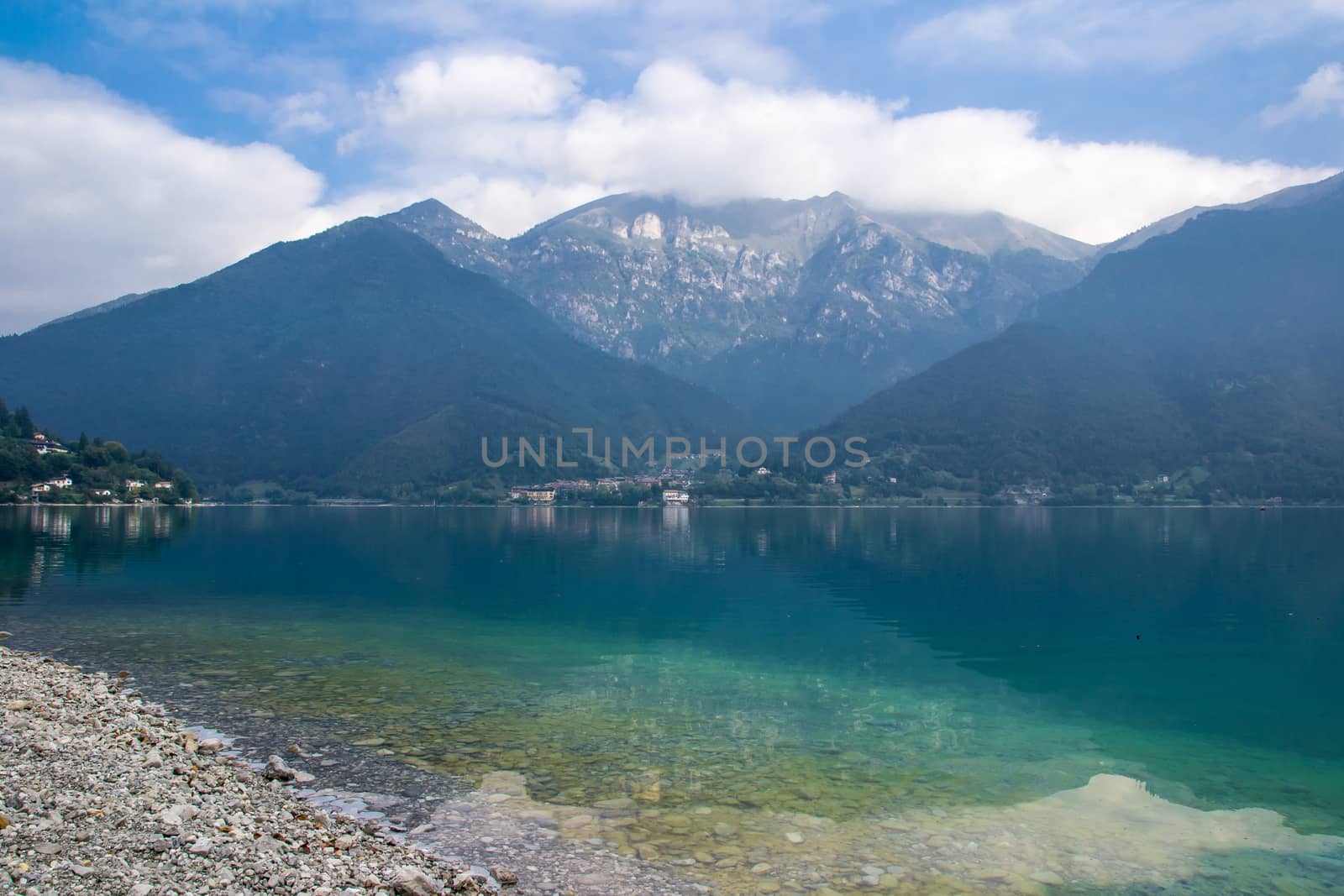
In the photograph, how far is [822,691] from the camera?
23938 mm

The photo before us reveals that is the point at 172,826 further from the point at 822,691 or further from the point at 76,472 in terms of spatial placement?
the point at 76,472

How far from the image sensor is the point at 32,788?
1148 centimetres

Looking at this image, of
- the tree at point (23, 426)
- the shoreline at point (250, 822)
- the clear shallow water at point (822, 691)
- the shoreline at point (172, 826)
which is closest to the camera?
the shoreline at point (172, 826)

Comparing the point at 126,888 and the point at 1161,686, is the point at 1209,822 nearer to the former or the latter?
the point at 1161,686

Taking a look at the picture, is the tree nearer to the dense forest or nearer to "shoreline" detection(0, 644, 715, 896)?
the dense forest

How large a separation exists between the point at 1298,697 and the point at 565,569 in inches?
1712

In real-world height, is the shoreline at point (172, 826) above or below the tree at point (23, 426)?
below

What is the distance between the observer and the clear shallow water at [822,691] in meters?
13.7

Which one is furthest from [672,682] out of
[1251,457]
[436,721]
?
[1251,457]

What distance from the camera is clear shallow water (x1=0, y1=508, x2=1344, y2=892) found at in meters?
13.7

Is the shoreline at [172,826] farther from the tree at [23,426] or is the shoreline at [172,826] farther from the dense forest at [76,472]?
the tree at [23,426]

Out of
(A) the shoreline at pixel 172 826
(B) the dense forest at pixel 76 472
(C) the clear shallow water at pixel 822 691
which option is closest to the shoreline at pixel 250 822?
(A) the shoreline at pixel 172 826

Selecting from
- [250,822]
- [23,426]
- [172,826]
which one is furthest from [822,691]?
[23,426]

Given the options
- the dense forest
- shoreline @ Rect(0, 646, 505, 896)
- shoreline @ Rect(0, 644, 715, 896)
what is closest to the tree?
the dense forest
